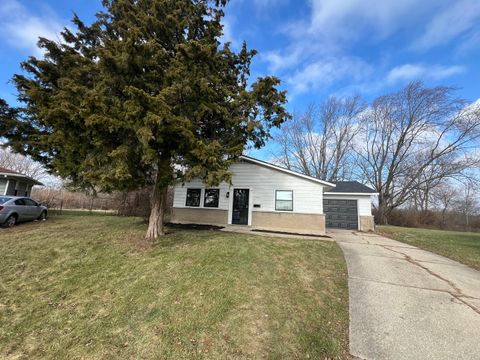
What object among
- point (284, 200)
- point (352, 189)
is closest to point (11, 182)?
point (284, 200)

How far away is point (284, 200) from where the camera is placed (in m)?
11.3

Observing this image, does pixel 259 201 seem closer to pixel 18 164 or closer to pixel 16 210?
pixel 16 210

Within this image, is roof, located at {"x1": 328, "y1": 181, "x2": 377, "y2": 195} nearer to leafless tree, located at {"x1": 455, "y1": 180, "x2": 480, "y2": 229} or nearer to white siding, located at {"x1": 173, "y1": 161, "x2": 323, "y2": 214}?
white siding, located at {"x1": 173, "y1": 161, "x2": 323, "y2": 214}

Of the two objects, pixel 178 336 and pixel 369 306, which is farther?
pixel 369 306

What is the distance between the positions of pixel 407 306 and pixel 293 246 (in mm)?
3544

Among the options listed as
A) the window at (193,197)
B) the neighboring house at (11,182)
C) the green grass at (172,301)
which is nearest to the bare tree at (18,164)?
the neighboring house at (11,182)

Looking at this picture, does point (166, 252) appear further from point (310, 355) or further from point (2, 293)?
point (310, 355)

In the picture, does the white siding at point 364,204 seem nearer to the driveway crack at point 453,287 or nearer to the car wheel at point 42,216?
the driveway crack at point 453,287

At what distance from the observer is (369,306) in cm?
403

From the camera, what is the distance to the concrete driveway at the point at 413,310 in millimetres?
2992

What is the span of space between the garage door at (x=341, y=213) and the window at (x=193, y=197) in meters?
9.62

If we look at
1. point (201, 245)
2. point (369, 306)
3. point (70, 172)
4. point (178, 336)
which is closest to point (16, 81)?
point (70, 172)

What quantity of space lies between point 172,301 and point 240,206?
26.0ft

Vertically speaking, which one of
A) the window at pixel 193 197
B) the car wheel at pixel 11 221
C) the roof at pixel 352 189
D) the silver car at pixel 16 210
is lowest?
the car wheel at pixel 11 221
